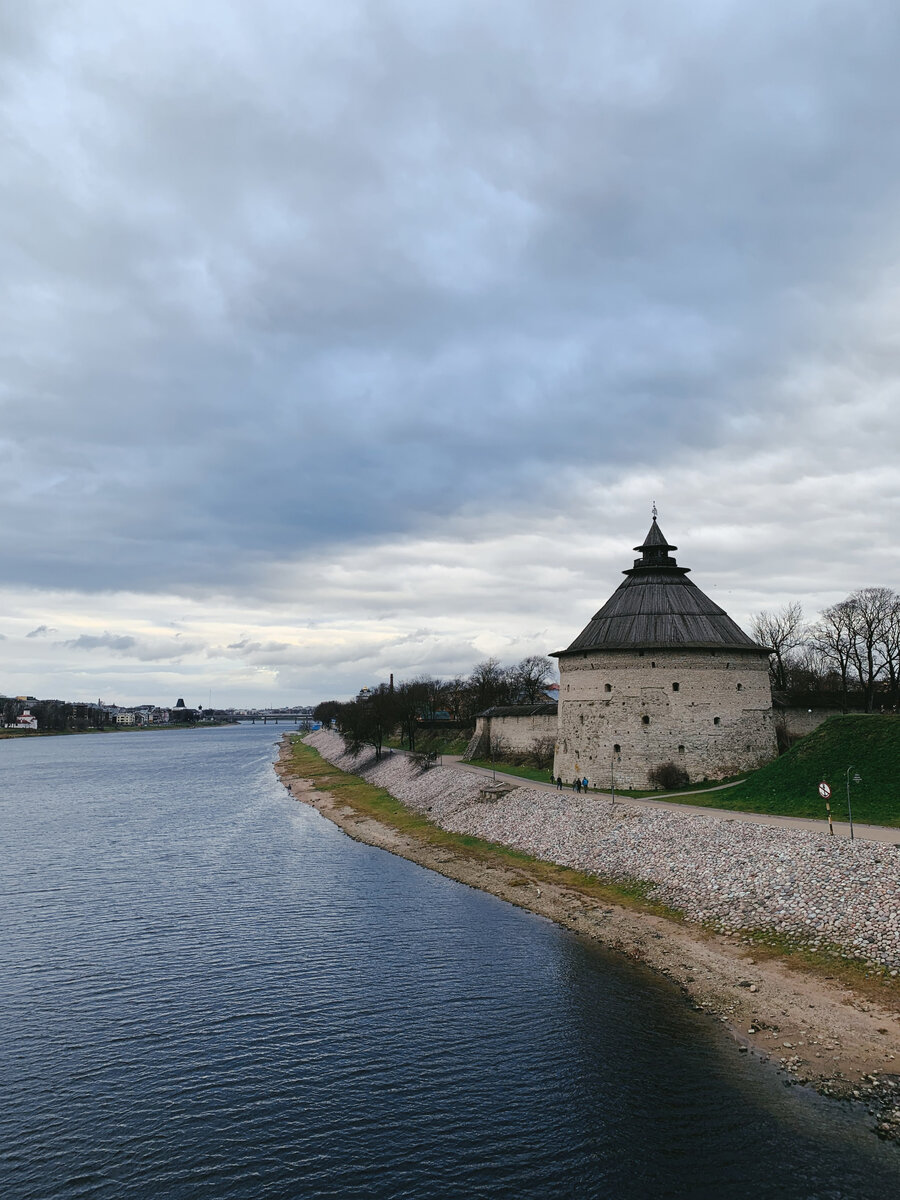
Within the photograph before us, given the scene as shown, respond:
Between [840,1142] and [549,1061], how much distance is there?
5.72m

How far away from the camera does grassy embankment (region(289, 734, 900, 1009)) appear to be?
61.5 ft

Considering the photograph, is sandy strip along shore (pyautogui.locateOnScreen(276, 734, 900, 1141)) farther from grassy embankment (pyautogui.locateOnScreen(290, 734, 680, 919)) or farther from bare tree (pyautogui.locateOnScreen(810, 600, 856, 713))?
bare tree (pyautogui.locateOnScreen(810, 600, 856, 713))

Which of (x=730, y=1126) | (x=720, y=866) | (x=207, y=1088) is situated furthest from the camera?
(x=720, y=866)

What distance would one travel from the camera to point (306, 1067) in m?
16.0

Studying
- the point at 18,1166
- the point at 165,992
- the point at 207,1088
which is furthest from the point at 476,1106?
the point at 165,992

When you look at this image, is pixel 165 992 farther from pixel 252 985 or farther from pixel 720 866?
pixel 720 866

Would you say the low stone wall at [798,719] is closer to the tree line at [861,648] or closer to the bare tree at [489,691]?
the tree line at [861,648]

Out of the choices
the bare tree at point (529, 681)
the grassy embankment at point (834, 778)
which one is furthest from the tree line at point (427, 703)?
the grassy embankment at point (834, 778)

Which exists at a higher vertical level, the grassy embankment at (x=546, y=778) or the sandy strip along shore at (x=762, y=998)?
the grassy embankment at (x=546, y=778)

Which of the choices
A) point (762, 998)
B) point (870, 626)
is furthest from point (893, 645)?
point (762, 998)

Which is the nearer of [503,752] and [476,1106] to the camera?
[476,1106]

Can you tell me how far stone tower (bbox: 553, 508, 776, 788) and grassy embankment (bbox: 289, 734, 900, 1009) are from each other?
10384 millimetres

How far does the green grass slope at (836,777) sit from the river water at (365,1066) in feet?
Result: 44.6

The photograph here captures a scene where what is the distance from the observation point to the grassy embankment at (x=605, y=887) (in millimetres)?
18736
